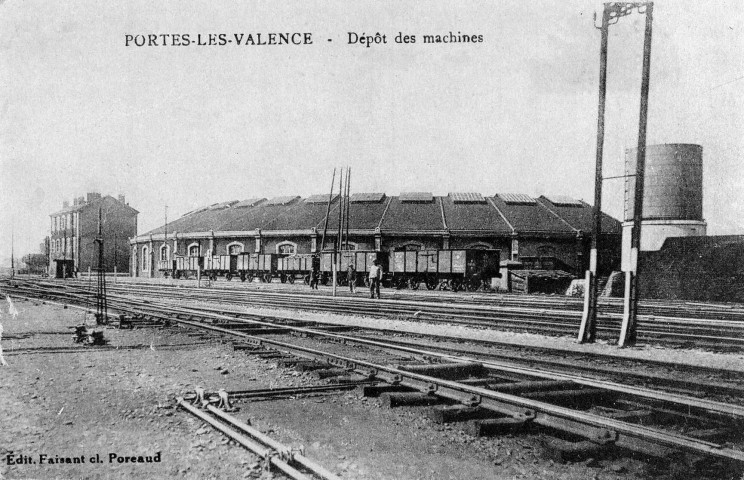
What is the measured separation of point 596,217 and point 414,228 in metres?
29.1

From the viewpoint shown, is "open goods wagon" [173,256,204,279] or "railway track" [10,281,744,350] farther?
"open goods wagon" [173,256,204,279]

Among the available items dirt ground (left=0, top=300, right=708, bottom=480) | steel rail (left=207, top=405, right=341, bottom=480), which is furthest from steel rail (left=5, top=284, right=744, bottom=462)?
steel rail (left=207, top=405, right=341, bottom=480)

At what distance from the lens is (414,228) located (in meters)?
40.6

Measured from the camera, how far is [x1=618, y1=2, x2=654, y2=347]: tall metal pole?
10336 millimetres

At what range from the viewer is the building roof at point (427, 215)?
133 feet

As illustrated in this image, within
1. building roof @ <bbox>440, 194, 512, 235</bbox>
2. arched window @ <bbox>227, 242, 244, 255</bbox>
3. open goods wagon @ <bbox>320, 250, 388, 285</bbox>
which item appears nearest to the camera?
open goods wagon @ <bbox>320, 250, 388, 285</bbox>

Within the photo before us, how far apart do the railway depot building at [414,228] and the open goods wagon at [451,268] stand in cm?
301

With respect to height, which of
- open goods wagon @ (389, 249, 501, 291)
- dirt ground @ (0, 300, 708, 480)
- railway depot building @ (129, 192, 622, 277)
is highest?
railway depot building @ (129, 192, 622, 277)

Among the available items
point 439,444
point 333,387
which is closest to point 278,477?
point 439,444

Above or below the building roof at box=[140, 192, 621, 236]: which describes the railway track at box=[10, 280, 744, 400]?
below

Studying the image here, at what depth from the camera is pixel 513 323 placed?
1345 cm

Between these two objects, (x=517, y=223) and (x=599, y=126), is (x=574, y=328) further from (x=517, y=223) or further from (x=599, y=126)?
(x=517, y=223)

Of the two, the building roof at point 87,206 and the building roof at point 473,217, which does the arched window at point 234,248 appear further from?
the building roof at point 87,206

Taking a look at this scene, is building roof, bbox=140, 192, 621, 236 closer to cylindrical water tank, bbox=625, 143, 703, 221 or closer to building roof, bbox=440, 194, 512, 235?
building roof, bbox=440, 194, 512, 235
